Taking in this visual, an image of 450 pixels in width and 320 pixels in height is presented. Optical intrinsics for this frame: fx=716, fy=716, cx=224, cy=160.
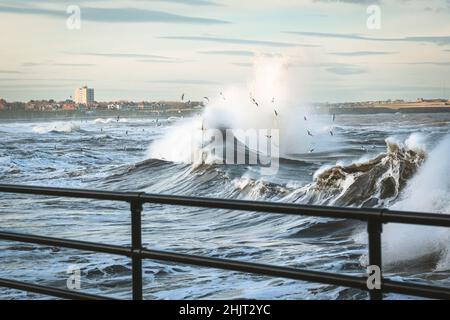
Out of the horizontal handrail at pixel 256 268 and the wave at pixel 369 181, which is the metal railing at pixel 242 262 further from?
the wave at pixel 369 181

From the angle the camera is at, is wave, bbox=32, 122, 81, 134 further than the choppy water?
Yes

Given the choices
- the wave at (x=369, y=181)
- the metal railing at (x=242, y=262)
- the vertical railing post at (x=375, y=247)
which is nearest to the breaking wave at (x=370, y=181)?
the wave at (x=369, y=181)

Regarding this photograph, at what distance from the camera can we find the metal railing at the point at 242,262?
213cm

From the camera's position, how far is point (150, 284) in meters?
9.55

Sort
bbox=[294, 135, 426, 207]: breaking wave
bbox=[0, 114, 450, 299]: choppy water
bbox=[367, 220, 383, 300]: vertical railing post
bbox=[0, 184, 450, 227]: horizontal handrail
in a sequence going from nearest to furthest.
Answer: bbox=[0, 184, 450, 227]: horizontal handrail
bbox=[367, 220, 383, 300]: vertical railing post
bbox=[0, 114, 450, 299]: choppy water
bbox=[294, 135, 426, 207]: breaking wave

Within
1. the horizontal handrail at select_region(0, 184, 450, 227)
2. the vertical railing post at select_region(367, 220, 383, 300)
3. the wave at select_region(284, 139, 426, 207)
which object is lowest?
the wave at select_region(284, 139, 426, 207)

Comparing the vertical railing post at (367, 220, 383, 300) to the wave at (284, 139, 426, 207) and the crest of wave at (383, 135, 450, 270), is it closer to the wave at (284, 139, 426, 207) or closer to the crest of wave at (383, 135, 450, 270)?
the crest of wave at (383, 135, 450, 270)

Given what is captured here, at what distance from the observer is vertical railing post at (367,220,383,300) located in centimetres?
221

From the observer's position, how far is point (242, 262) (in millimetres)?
2463

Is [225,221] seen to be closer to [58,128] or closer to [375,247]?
[375,247]

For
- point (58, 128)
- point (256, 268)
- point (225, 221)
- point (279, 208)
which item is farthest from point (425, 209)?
point (58, 128)

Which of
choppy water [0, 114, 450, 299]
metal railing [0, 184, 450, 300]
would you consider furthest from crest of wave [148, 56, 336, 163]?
metal railing [0, 184, 450, 300]

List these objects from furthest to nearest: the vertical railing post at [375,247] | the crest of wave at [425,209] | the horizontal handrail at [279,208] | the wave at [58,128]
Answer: the wave at [58,128]
the crest of wave at [425,209]
the vertical railing post at [375,247]
the horizontal handrail at [279,208]
